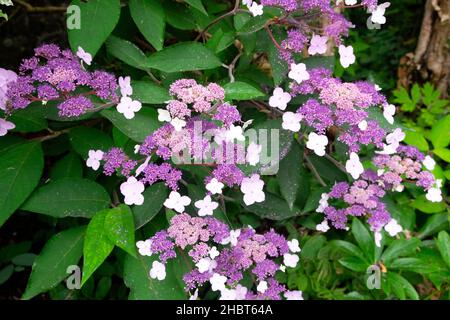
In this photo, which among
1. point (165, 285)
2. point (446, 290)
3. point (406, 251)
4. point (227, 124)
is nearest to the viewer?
point (227, 124)

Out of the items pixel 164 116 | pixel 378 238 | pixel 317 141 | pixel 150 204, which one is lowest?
pixel 378 238

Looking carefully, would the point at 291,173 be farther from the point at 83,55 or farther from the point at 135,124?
the point at 83,55

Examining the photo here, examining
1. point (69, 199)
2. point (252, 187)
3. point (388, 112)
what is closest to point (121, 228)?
point (69, 199)

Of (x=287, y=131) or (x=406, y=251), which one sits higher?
(x=287, y=131)

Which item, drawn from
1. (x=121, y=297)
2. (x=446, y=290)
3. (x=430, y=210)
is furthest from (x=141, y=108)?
(x=446, y=290)

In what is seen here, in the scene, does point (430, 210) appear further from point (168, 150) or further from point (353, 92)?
point (168, 150)

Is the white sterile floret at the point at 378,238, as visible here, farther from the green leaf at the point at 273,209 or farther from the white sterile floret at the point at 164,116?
the white sterile floret at the point at 164,116
